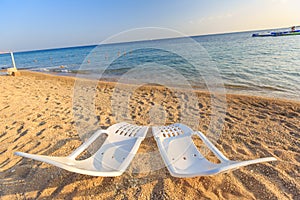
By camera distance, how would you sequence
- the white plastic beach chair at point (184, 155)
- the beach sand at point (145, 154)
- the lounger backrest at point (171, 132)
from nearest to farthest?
the white plastic beach chair at point (184, 155) → the beach sand at point (145, 154) → the lounger backrest at point (171, 132)

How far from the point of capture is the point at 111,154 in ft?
7.12

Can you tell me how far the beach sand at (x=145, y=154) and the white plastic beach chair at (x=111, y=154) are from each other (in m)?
0.17

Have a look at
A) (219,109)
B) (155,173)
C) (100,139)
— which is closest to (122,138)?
(100,139)

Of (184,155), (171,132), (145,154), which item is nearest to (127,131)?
(145,154)

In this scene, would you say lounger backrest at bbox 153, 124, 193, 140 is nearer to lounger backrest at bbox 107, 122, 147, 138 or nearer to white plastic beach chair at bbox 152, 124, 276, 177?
white plastic beach chair at bbox 152, 124, 276, 177

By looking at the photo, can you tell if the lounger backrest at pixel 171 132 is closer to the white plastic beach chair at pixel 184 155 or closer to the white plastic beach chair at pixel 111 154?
the white plastic beach chair at pixel 184 155

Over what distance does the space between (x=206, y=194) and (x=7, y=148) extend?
9.20 feet

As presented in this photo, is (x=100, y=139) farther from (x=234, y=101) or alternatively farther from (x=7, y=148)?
(x=234, y=101)

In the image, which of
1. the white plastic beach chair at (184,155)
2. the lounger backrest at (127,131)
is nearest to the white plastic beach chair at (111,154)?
the lounger backrest at (127,131)

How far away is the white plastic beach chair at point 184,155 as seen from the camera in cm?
161

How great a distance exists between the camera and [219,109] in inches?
164

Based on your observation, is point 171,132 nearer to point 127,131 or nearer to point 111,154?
point 127,131

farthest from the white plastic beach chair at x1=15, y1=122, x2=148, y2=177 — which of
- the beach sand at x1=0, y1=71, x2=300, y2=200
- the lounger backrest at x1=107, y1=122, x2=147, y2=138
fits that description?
the beach sand at x1=0, y1=71, x2=300, y2=200

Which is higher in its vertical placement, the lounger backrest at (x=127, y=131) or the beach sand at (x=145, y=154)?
the lounger backrest at (x=127, y=131)
